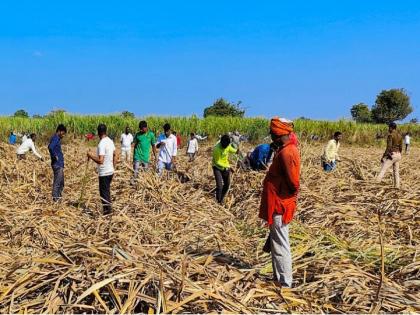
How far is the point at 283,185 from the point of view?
453 cm

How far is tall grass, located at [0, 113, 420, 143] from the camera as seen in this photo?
30.8 metres

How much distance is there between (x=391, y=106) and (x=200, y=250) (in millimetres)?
56554

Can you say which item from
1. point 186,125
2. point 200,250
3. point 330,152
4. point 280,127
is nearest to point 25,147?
point 330,152

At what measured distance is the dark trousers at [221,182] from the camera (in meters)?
9.34

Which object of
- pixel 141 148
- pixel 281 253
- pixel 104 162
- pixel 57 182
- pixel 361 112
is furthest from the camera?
pixel 361 112

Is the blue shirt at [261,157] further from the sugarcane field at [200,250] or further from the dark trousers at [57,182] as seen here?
the dark trousers at [57,182]

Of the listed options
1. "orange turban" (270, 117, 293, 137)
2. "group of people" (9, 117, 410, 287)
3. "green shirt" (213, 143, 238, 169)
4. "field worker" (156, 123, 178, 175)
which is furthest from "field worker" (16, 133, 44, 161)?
"orange turban" (270, 117, 293, 137)

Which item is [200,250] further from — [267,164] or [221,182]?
A: [267,164]

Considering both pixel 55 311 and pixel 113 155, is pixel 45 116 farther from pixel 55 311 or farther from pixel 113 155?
pixel 55 311

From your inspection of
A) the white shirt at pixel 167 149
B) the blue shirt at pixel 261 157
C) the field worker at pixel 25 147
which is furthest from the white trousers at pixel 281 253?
the field worker at pixel 25 147

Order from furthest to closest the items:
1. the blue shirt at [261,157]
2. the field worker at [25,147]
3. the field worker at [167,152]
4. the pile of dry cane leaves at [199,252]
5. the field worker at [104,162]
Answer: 1. the field worker at [25,147]
2. the field worker at [167,152]
3. the blue shirt at [261,157]
4. the field worker at [104,162]
5. the pile of dry cane leaves at [199,252]

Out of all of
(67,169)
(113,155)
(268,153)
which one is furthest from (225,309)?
(67,169)

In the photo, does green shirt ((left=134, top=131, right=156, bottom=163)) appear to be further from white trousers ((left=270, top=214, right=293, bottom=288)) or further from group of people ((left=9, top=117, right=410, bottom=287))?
white trousers ((left=270, top=214, right=293, bottom=288))

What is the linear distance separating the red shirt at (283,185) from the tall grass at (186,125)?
26002 mm
